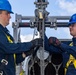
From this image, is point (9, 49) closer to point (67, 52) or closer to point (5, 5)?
point (5, 5)

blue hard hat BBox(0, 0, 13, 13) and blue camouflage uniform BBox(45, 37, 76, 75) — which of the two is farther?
blue camouflage uniform BBox(45, 37, 76, 75)

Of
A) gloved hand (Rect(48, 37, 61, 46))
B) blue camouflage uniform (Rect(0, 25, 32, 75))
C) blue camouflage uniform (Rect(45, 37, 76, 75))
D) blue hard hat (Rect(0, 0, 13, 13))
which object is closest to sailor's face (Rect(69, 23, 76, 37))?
blue camouflage uniform (Rect(45, 37, 76, 75))

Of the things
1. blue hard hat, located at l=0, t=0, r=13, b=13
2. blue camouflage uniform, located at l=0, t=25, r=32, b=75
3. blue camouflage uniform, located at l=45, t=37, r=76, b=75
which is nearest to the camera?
blue camouflage uniform, located at l=0, t=25, r=32, b=75

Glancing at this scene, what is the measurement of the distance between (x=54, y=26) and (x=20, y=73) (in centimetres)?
80

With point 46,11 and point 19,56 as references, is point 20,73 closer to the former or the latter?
point 19,56

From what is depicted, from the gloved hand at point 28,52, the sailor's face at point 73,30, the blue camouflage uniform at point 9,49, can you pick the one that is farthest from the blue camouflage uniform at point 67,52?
the blue camouflage uniform at point 9,49

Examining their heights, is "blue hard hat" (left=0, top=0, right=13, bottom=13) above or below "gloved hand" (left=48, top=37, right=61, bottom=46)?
above

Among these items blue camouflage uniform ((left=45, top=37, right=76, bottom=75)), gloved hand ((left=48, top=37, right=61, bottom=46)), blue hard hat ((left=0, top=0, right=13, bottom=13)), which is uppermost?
blue hard hat ((left=0, top=0, right=13, bottom=13))

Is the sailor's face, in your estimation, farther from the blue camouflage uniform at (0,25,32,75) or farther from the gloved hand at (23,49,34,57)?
the blue camouflage uniform at (0,25,32,75)

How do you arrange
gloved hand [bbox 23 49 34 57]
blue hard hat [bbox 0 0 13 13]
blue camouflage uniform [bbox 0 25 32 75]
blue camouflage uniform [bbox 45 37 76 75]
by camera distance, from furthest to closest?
blue camouflage uniform [bbox 45 37 76 75] → gloved hand [bbox 23 49 34 57] → blue hard hat [bbox 0 0 13 13] → blue camouflage uniform [bbox 0 25 32 75]

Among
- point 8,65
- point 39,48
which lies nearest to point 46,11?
point 39,48

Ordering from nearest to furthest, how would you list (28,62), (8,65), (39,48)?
(8,65), (39,48), (28,62)

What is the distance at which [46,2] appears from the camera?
15.4 ft

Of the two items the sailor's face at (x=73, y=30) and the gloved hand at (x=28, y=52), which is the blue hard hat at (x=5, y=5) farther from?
the sailor's face at (x=73, y=30)
